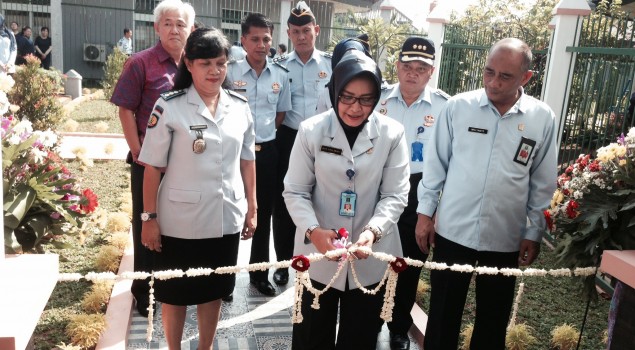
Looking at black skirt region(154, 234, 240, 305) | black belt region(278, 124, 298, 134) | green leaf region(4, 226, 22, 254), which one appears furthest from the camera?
black belt region(278, 124, 298, 134)

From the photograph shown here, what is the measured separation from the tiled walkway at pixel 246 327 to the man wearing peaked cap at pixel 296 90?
0.37 meters

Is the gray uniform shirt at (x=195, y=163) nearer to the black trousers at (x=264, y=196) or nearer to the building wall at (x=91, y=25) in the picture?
the black trousers at (x=264, y=196)

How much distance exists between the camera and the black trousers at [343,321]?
2734 mm

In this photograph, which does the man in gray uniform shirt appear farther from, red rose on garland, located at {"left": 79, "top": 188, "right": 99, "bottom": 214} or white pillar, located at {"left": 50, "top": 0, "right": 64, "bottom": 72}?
white pillar, located at {"left": 50, "top": 0, "right": 64, "bottom": 72}

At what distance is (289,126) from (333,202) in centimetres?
230

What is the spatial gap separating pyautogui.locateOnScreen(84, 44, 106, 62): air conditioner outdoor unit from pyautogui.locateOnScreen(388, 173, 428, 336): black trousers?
17.3m

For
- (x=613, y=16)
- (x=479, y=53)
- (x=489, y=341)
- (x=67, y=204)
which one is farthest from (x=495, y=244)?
(x=479, y=53)

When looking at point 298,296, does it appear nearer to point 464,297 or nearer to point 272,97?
point 464,297

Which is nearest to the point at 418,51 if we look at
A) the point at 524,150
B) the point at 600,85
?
the point at 524,150

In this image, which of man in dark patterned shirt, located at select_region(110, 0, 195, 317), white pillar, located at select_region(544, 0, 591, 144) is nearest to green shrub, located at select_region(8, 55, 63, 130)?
man in dark patterned shirt, located at select_region(110, 0, 195, 317)

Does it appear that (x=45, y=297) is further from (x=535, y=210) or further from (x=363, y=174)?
(x=535, y=210)

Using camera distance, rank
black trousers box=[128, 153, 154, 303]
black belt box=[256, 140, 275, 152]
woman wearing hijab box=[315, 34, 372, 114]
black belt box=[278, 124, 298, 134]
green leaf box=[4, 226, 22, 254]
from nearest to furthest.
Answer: green leaf box=[4, 226, 22, 254] < woman wearing hijab box=[315, 34, 372, 114] < black trousers box=[128, 153, 154, 303] < black belt box=[256, 140, 275, 152] < black belt box=[278, 124, 298, 134]

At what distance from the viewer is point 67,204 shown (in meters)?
3.11

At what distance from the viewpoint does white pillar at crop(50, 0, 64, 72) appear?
18156mm
